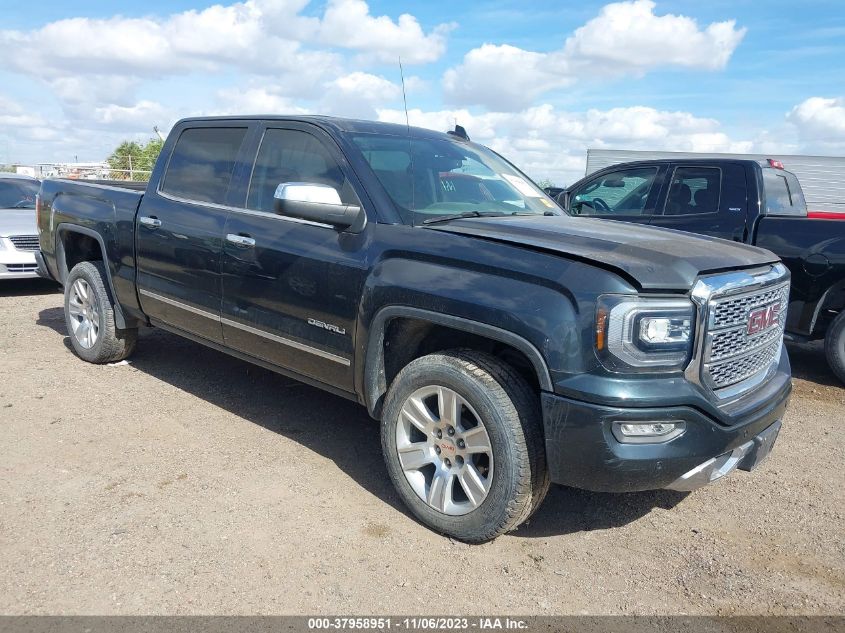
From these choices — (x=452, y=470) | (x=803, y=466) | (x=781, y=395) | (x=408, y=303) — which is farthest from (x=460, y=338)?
(x=803, y=466)

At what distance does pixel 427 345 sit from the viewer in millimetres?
3699

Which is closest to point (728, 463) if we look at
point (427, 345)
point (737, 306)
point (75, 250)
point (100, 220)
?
point (737, 306)

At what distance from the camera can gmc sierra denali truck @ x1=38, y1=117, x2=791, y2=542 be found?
2902mm

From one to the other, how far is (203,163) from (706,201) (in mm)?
4574

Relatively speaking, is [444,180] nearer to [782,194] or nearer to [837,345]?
[837,345]

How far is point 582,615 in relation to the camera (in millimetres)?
2895

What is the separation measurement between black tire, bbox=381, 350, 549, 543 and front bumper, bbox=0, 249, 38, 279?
25.0 ft

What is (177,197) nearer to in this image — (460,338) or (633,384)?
(460,338)

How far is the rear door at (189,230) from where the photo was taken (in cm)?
456

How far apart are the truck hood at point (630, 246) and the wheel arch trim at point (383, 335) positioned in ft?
1.37

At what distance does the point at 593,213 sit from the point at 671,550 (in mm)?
4738

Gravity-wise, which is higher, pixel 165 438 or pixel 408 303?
pixel 408 303

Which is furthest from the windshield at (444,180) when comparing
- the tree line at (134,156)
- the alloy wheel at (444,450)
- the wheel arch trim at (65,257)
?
the tree line at (134,156)

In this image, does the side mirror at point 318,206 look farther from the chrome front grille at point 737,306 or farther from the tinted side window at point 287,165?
the chrome front grille at point 737,306
